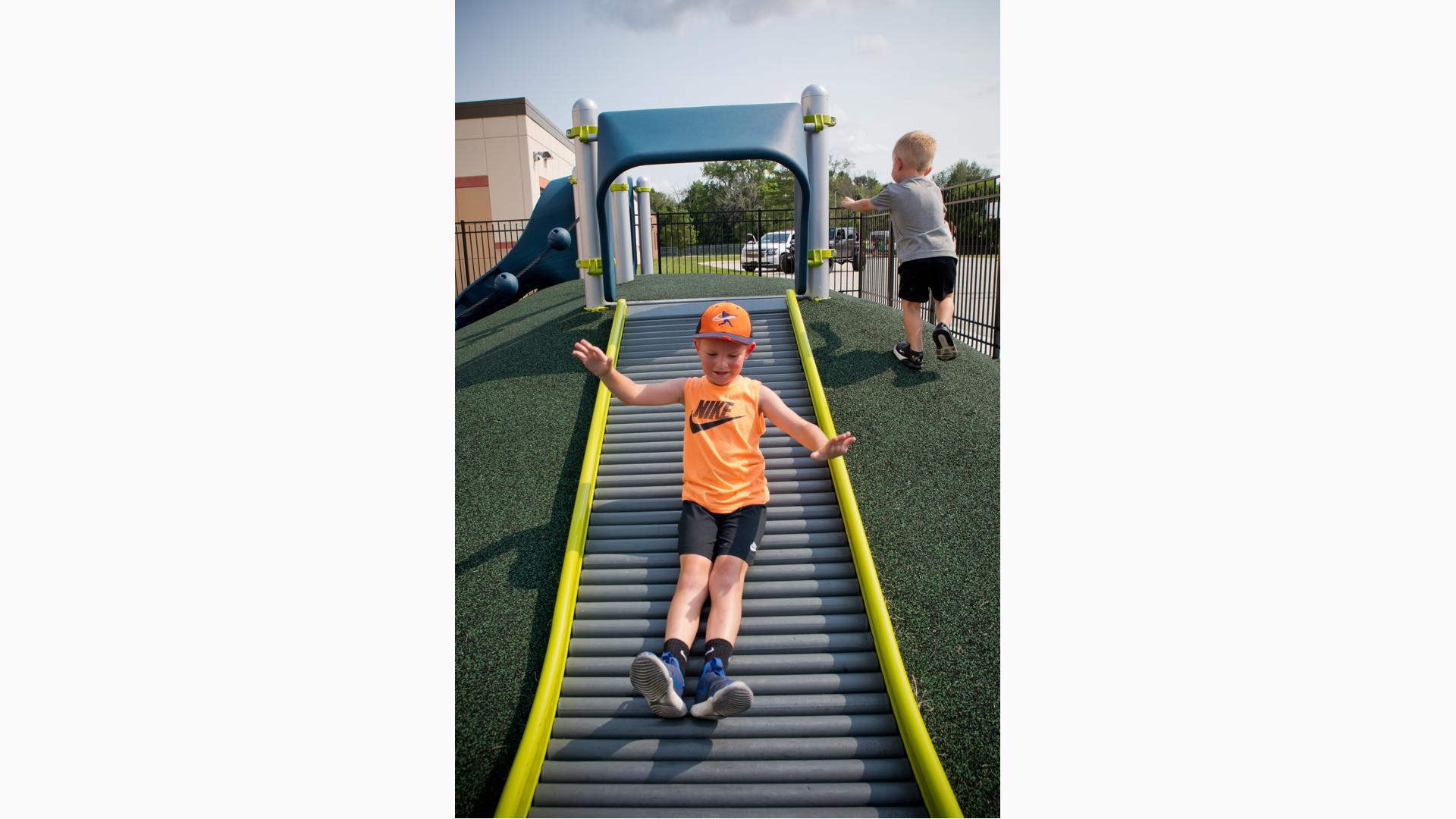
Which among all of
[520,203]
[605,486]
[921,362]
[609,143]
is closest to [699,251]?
[520,203]

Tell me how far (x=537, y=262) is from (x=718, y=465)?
5582 millimetres

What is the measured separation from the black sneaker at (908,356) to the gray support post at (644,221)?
503 centimetres

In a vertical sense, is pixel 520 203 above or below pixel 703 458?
above

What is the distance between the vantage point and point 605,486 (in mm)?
3377

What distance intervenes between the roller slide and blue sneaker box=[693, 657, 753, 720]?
0.07 m

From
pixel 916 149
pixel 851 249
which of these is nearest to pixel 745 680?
pixel 916 149

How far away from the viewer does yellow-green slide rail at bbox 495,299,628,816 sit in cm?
208

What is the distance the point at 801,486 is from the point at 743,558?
2.46ft

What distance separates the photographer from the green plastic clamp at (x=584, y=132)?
17.8 feet

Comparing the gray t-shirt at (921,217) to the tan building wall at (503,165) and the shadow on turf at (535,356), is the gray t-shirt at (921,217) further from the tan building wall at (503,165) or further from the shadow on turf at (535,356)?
the tan building wall at (503,165)

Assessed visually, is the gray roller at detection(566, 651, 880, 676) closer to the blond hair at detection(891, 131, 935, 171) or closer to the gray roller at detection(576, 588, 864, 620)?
the gray roller at detection(576, 588, 864, 620)

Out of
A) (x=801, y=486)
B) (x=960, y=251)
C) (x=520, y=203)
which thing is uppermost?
(x=520, y=203)

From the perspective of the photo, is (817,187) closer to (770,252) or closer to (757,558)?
(757,558)

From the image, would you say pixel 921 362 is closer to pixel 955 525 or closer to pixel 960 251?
pixel 955 525
